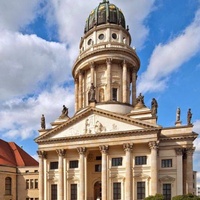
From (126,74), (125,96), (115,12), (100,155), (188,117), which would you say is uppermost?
(115,12)

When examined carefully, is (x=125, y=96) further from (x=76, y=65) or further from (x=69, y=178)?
(x=69, y=178)

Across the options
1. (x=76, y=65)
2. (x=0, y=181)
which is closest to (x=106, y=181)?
(x=0, y=181)

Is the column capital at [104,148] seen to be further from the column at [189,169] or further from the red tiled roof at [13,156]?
the red tiled roof at [13,156]

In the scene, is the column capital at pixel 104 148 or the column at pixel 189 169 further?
the column capital at pixel 104 148

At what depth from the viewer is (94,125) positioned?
46.5m

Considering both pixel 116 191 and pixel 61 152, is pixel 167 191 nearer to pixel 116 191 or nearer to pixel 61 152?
pixel 116 191

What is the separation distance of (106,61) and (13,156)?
94.9 feet

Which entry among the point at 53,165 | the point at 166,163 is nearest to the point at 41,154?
the point at 53,165

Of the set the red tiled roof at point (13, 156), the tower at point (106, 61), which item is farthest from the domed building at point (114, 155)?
the red tiled roof at point (13, 156)

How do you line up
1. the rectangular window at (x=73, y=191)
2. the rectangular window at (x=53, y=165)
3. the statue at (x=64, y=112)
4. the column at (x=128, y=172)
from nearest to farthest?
1. the column at (x=128, y=172)
2. the rectangular window at (x=73, y=191)
3. the rectangular window at (x=53, y=165)
4. the statue at (x=64, y=112)

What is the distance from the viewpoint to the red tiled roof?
5741cm

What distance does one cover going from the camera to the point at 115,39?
61.3 meters

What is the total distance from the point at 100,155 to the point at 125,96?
1372 cm

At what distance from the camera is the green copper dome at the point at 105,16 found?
62062 millimetres
